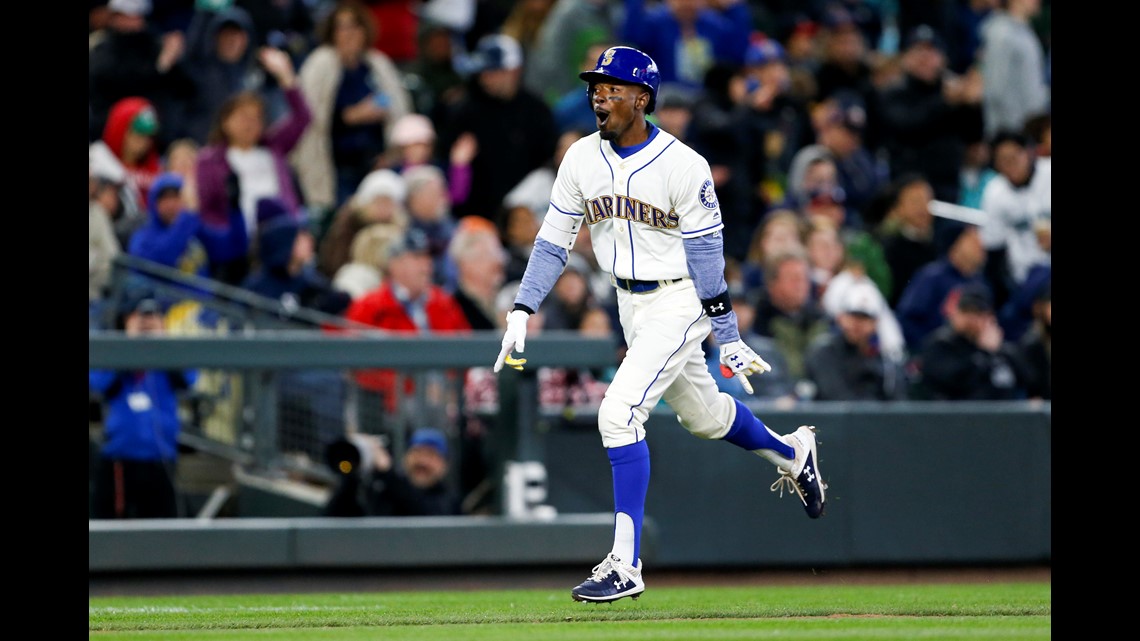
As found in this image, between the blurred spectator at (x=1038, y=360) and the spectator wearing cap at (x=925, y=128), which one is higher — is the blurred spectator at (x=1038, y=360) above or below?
below

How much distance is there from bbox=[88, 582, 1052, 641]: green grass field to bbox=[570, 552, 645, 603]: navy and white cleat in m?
0.09

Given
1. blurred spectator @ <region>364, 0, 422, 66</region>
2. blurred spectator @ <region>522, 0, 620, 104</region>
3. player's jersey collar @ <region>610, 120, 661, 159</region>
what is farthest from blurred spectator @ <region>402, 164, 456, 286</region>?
player's jersey collar @ <region>610, 120, 661, 159</region>

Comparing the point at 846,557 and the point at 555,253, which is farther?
the point at 846,557

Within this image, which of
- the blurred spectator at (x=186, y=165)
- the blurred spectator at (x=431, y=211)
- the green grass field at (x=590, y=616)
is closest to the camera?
the green grass field at (x=590, y=616)

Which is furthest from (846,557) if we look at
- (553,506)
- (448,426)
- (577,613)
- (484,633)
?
(484,633)

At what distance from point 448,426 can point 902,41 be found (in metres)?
8.31

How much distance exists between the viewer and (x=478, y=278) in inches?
415

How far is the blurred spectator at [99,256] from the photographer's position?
31.5ft

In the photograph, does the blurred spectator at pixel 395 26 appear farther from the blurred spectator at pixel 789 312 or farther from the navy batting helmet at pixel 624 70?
the navy batting helmet at pixel 624 70

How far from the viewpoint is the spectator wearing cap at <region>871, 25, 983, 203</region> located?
1406 centimetres

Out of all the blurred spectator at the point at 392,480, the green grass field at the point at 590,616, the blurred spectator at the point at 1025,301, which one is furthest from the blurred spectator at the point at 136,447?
the blurred spectator at the point at 1025,301

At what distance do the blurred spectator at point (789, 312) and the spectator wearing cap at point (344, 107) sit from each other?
3.32 meters
